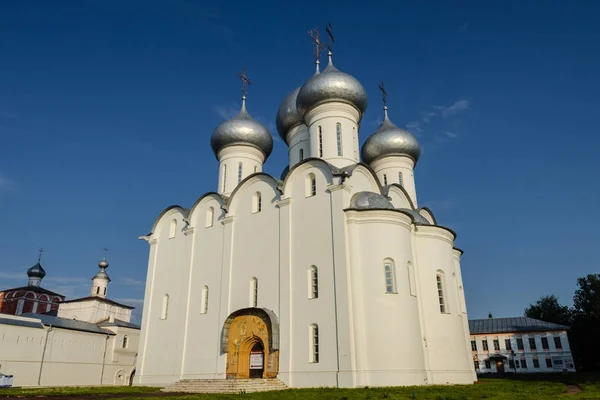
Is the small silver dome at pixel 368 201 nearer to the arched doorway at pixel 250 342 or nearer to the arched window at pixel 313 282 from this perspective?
the arched window at pixel 313 282

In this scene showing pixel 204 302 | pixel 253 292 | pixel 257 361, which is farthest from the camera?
pixel 204 302

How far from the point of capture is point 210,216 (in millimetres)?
18953

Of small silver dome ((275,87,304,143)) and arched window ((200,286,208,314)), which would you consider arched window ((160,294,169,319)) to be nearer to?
arched window ((200,286,208,314))

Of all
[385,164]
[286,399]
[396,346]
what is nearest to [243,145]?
[385,164]

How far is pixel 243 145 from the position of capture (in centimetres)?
2083

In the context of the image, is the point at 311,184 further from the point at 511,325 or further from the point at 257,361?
the point at 511,325

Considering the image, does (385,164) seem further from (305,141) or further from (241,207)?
(241,207)

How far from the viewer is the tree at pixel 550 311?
40.9m

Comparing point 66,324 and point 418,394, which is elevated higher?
point 66,324

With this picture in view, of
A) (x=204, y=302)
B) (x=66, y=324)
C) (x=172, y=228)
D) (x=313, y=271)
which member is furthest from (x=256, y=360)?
(x=66, y=324)

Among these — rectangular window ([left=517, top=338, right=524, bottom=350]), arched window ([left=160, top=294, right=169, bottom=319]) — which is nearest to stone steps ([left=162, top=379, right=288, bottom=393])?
arched window ([left=160, top=294, right=169, bottom=319])

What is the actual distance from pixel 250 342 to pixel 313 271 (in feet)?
11.5

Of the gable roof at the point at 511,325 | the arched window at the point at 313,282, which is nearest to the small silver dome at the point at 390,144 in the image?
the arched window at the point at 313,282

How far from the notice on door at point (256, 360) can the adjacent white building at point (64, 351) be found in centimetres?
1246
